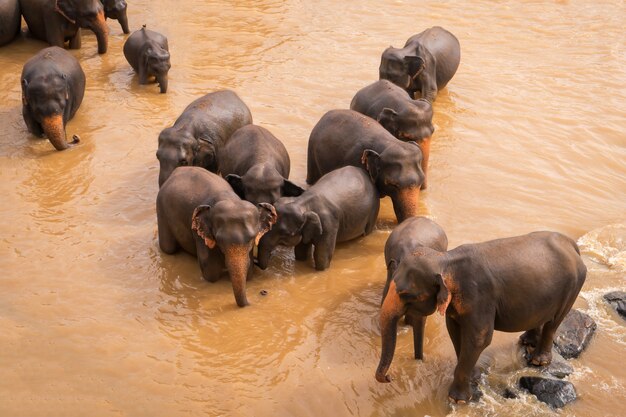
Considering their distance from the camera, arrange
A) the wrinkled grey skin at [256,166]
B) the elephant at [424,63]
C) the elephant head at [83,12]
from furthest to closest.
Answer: the elephant head at [83,12], the elephant at [424,63], the wrinkled grey skin at [256,166]

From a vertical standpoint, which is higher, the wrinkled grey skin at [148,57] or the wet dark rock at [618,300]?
the wrinkled grey skin at [148,57]

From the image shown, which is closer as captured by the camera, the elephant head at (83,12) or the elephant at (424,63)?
the elephant at (424,63)

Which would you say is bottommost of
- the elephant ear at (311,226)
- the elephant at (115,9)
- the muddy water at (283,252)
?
the muddy water at (283,252)

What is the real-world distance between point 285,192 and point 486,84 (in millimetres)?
4816

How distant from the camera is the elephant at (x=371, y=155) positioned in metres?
6.83

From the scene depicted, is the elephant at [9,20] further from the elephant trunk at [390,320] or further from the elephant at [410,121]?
the elephant trunk at [390,320]

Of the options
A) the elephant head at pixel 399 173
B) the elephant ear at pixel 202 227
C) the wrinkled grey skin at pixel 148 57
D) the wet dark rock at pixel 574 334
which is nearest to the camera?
the wet dark rock at pixel 574 334

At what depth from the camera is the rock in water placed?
5.04 meters

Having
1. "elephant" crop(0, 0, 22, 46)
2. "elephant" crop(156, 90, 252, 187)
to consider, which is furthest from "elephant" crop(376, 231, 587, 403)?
"elephant" crop(0, 0, 22, 46)

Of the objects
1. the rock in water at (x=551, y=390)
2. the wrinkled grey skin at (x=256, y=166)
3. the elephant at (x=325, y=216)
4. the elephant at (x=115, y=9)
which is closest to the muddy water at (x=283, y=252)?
the rock in water at (x=551, y=390)

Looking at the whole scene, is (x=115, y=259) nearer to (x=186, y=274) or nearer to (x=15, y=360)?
(x=186, y=274)

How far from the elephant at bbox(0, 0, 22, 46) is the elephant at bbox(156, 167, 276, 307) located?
5250mm

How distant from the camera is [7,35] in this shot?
1055 cm

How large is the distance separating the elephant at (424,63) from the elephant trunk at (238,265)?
168 inches
